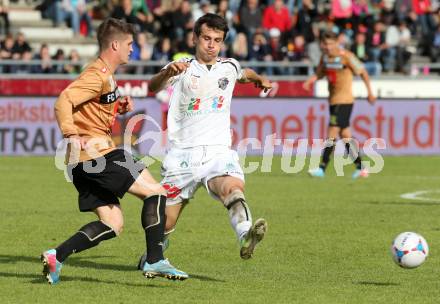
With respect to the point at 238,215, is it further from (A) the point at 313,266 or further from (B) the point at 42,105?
(B) the point at 42,105

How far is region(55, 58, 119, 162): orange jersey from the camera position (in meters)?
8.66

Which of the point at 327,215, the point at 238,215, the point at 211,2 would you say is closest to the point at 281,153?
the point at 211,2

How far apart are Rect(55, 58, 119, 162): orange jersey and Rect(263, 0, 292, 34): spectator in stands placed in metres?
21.1

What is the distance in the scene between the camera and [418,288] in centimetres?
884

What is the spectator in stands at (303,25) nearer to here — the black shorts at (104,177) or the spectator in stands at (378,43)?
the spectator in stands at (378,43)

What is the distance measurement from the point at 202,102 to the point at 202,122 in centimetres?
17

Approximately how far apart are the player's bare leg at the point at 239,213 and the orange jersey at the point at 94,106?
0.98 m

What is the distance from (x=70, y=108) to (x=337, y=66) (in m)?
12.0

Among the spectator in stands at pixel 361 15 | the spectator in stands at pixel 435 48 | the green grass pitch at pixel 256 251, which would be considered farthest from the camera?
the spectator in stands at pixel 361 15

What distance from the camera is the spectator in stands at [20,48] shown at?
26047 millimetres

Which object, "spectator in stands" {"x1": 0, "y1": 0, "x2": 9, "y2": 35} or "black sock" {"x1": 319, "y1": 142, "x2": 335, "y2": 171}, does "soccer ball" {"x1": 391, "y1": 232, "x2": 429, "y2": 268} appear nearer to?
"black sock" {"x1": 319, "y1": 142, "x2": 335, "y2": 171}

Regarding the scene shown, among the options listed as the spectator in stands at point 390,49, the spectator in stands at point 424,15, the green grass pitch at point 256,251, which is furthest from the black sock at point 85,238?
the spectator in stands at point 424,15

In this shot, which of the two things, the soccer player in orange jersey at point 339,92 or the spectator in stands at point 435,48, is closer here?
the soccer player in orange jersey at point 339,92

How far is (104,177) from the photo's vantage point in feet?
28.7
